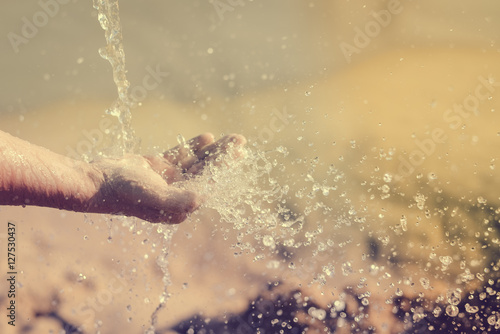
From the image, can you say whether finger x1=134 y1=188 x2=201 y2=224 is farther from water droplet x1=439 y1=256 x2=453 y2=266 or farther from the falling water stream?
water droplet x1=439 y1=256 x2=453 y2=266

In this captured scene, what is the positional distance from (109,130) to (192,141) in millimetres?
871

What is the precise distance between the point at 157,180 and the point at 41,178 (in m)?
0.41

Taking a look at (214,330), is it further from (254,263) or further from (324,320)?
(324,320)

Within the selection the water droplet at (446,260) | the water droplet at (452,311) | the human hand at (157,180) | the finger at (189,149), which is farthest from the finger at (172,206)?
the water droplet at (452,311)

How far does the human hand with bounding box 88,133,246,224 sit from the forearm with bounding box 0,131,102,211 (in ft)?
0.17

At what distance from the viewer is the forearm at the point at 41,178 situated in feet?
5.44

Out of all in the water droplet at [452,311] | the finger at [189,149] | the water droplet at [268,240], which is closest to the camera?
the finger at [189,149]

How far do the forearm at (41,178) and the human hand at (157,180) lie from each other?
5cm

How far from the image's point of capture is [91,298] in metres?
2.61

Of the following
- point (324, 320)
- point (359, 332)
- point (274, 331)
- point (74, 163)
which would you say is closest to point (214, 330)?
point (274, 331)

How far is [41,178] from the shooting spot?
1.70m

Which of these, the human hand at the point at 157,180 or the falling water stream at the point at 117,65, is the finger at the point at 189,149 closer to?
the human hand at the point at 157,180

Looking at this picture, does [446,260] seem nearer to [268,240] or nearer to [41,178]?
[268,240]

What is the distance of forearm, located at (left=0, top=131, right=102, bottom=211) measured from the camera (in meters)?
1.66
